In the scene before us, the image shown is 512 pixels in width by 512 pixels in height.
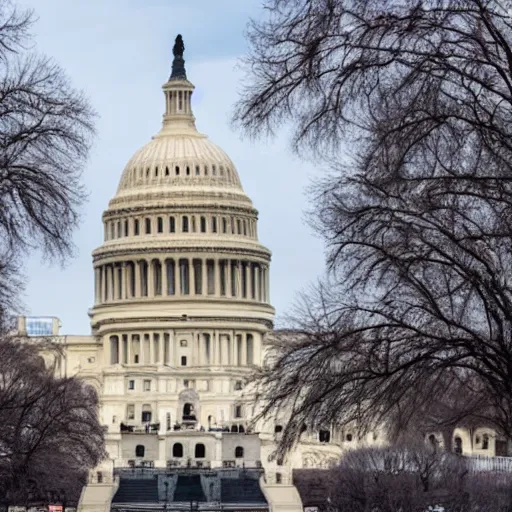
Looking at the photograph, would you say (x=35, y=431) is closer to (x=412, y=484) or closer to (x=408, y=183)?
(x=412, y=484)

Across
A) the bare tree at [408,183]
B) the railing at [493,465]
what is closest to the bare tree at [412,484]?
the railing at [493,465]

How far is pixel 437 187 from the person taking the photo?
45.7m

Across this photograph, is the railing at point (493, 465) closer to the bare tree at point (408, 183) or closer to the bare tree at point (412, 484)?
the bare tree at point (412, 484)

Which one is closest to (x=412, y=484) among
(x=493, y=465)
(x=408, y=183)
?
(x=493, y=465)

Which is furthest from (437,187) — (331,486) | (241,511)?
(241,511)

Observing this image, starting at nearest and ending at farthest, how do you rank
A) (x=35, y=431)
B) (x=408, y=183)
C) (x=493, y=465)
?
(x=408, y=183) → (x=35, y=431) → (x=493, y=465)

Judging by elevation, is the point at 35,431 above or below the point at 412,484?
below

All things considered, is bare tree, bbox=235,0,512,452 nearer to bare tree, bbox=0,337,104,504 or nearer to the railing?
bare tree, bbox=0,337,104,504

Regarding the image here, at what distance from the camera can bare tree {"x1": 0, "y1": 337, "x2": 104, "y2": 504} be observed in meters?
90.9

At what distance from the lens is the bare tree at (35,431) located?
298ft

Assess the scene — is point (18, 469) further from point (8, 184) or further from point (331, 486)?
point (331, 486)

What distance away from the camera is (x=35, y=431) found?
106 metres

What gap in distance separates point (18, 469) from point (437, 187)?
49794mm

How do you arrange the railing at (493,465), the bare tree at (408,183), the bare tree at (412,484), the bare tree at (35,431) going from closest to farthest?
the bare tree at (408,183)
the bare tree at (35,431)
the bare tree at (412,484)
the railing at (493,465)
